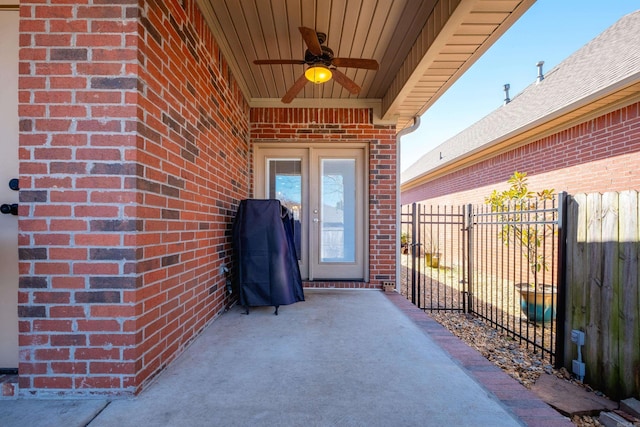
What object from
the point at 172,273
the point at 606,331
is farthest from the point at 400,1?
the point at 606,331

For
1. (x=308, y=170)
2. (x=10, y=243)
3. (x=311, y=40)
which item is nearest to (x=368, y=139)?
(x=308, y=170)

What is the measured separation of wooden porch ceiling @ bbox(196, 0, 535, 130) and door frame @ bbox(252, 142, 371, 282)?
783 mm

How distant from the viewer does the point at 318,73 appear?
2564 mm

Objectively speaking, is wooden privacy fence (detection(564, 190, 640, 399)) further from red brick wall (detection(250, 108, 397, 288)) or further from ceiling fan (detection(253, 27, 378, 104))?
ceiling fan (detection(253, 27, 378, 104))

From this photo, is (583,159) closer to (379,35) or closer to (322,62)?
(379,35)

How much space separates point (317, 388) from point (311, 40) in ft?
7.86

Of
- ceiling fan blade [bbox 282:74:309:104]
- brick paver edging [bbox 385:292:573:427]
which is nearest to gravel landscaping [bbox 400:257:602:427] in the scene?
brick paver edging [bbox 385:292:573:427]

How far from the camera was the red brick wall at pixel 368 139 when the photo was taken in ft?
12.7

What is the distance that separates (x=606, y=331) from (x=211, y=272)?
312 centimetres

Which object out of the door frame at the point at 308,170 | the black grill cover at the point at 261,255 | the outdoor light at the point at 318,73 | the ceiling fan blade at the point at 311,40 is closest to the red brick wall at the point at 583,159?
the door frame at the point at 308,170

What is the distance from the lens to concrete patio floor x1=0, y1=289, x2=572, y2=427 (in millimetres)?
1260

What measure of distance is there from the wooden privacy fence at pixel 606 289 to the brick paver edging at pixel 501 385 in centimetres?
100

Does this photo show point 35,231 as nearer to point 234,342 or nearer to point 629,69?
point 234,342

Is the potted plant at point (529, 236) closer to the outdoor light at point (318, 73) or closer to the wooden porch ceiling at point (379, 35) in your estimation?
the wooden porch ceiling at point (379, 35)
